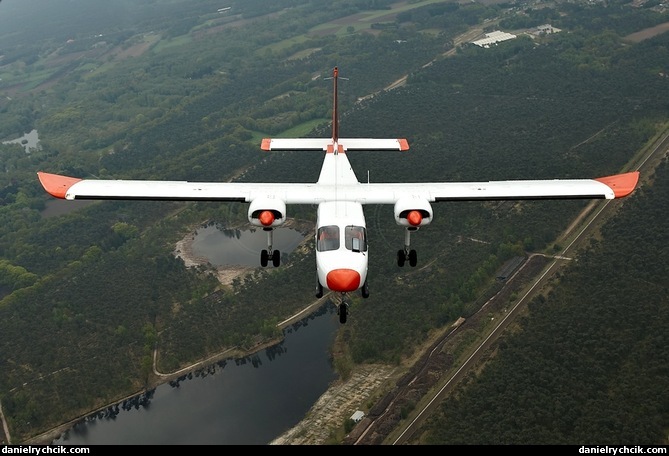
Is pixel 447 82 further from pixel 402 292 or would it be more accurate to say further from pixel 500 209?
pixel 402 292

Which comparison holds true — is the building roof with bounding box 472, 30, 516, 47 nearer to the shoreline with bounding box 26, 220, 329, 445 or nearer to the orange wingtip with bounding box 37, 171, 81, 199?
the shoreline with bounding box 26, 220, 329, 445

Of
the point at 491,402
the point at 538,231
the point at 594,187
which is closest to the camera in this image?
the point at 594,187

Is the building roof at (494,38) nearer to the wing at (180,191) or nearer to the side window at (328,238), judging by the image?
the wing at (180,191)

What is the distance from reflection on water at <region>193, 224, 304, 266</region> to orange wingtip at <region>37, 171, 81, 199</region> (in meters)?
51.6

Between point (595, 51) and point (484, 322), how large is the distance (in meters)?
107

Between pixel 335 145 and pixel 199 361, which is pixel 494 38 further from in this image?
pixel 335 145

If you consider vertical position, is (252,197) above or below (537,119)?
above

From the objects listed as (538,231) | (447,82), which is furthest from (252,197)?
(447,82)

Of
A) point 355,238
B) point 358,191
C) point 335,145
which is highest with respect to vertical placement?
point 358,191

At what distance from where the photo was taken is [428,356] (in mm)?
66625

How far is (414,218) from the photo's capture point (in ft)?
107

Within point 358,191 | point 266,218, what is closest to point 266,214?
point 266,218

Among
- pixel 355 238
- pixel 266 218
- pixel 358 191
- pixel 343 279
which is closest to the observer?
pixel 343 279

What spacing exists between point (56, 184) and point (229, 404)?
36.5 meters
